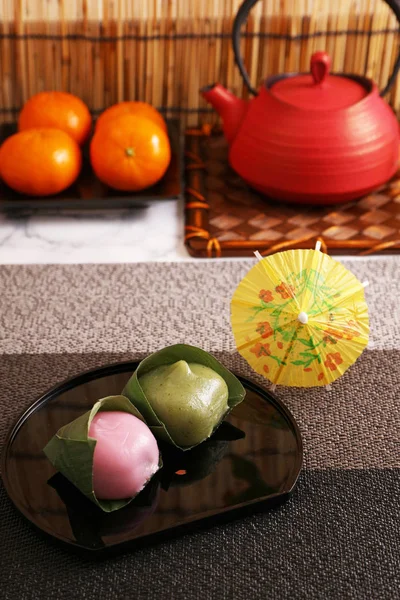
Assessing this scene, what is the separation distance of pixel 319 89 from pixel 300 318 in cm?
48

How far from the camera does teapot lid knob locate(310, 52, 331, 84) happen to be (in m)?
1.02

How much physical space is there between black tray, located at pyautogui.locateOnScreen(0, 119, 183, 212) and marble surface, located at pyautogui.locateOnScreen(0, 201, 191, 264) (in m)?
0.02

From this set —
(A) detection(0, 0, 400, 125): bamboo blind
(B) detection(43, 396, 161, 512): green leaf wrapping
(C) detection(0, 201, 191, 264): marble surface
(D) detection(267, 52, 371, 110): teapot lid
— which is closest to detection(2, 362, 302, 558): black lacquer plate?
(B) detection(43, 396, 161, 512): green leaf wrapping

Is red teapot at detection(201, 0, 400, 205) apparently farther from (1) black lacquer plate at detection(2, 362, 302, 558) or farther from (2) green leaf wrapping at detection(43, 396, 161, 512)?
(2) green leaf wrapping at detection(43, 396, 161, 512)

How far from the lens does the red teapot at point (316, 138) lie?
1025 millimetres

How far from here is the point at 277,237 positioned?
40.5 inches

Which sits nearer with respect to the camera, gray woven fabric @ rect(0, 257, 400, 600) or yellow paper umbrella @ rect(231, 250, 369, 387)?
gray woven fabric @ rect(0, 257, 400, 600)

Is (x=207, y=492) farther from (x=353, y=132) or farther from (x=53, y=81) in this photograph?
(x=53, y=81)

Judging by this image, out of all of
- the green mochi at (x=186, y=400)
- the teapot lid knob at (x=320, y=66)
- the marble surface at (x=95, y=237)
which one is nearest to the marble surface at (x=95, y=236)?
the marble surface at (x=95, y=237)

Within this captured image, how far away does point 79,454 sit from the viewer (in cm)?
58

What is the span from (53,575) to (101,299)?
40cm

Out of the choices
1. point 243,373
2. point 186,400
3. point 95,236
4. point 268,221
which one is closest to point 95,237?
point 95,236

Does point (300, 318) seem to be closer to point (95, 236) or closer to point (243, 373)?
point (243, 373)

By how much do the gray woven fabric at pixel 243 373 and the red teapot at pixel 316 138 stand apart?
5.4 inches
